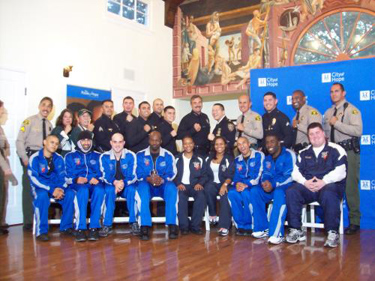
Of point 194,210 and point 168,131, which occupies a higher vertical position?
point 168,131

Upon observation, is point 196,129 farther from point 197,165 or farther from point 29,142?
point 29,142

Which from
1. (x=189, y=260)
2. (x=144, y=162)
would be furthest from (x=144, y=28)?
(x=189, y=260)

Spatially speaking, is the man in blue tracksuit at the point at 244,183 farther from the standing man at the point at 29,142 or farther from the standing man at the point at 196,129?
the standing man at the point at 29,142

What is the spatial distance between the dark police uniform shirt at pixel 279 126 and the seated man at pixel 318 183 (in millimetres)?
585

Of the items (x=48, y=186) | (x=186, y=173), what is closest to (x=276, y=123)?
(x=186, y=173)

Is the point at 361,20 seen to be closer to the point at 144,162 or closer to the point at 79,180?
the point at 144,162

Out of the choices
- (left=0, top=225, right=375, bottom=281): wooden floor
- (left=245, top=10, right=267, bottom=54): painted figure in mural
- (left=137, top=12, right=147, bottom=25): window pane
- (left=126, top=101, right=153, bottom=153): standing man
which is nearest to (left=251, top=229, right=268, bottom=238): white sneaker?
(left=0, top=225, right=375, bottom=281): wooden floor

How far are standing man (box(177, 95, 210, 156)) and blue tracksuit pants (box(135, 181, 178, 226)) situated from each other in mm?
1008

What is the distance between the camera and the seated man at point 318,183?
12.9 ft

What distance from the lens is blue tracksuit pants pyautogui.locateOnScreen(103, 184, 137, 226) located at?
4527 millimetres

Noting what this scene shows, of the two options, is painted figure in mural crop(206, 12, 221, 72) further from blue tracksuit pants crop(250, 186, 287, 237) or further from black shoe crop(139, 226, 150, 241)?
black shoe crop(139, 226, 150, 241)

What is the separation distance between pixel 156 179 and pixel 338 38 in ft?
17.0

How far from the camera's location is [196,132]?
547 centimetres

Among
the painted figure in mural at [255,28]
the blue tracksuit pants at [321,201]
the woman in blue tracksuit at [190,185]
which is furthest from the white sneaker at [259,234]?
the painted figure in mural at [255,28]
